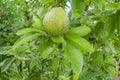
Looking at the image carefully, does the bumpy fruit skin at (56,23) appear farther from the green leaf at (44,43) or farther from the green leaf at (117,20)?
the green leaf at (117,20)

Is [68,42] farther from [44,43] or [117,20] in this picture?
[117,20]

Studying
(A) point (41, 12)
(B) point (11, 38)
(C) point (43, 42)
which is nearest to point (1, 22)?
(B) point (11, 38)

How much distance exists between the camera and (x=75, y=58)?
950mm

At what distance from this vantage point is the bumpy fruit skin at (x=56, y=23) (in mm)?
924

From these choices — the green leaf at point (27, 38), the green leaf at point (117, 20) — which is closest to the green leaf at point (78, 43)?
the green leaf at point (27, 38)

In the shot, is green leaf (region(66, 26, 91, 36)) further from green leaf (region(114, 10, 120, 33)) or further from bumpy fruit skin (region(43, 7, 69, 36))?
green leaf (region(114, 10, 120, 33))

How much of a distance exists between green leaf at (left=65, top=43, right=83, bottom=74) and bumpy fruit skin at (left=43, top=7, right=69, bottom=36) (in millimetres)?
62

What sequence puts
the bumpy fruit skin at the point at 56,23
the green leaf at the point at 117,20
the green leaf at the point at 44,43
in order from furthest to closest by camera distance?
the green leaf at the point at 117,20 < the green leaf at the point at 44,43 < the bumpy fruit skin at the point at 56,23

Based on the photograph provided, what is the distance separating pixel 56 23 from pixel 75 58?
0.12m

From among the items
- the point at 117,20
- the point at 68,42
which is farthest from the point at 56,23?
the point at 117,20

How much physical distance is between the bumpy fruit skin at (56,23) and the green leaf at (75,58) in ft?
0.20

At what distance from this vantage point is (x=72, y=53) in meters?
0.95

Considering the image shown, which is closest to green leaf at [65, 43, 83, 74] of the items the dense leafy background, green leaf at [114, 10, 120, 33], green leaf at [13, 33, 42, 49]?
the dense leafy background

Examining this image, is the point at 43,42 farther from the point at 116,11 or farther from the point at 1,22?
the point at 1,22
